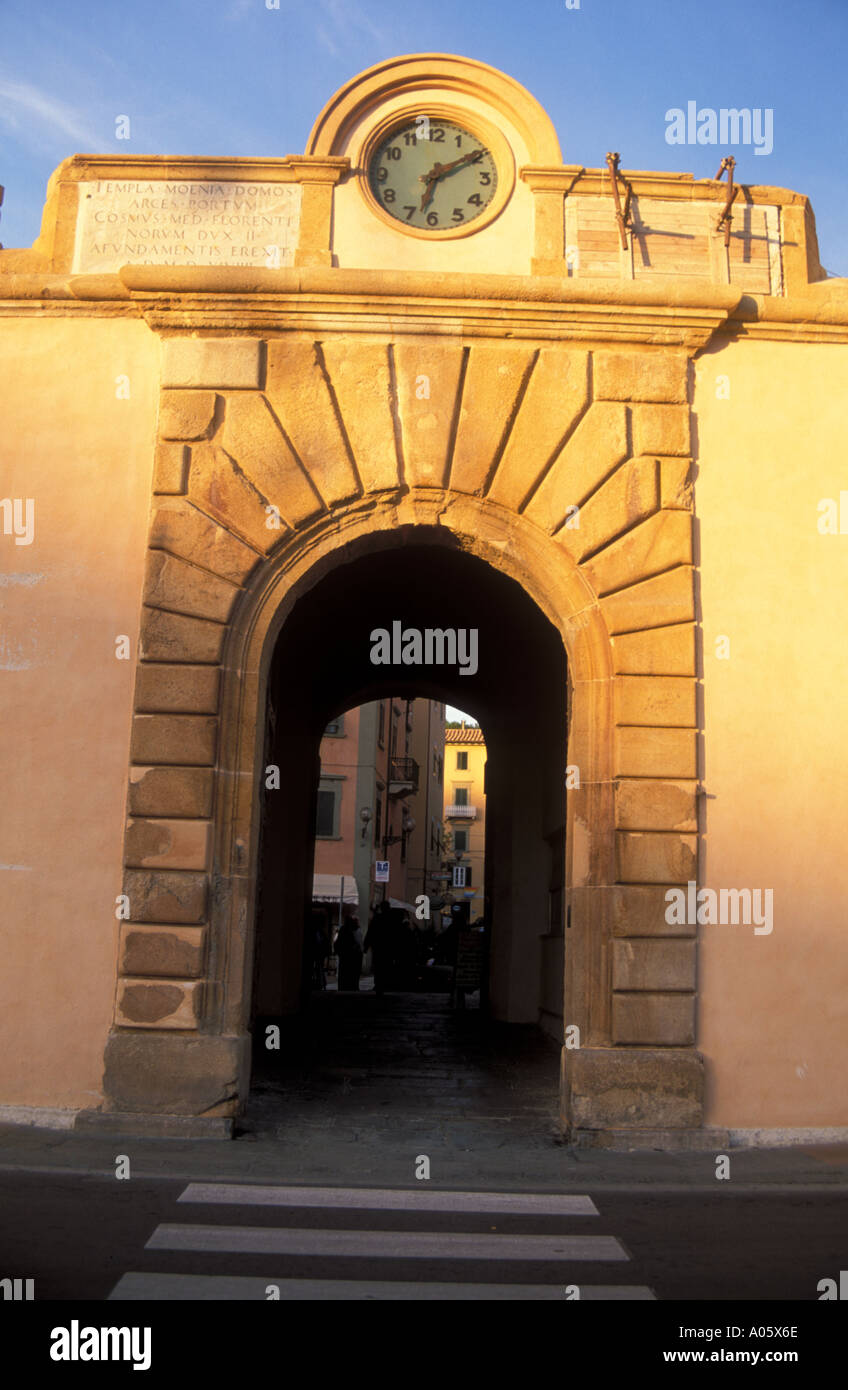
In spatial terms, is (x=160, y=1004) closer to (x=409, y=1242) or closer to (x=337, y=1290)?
(x=409, y=1242)

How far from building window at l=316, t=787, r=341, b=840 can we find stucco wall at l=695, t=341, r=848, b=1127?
88.3ft

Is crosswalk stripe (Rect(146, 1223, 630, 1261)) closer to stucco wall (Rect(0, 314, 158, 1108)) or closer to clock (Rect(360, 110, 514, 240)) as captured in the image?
stucco wall (Rect(0, 314, 158, 1108))

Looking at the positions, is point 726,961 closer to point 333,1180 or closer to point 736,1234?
point 736,1234

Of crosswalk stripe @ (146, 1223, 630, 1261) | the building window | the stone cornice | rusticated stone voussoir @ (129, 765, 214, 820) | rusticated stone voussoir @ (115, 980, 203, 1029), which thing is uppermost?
the stone cornice

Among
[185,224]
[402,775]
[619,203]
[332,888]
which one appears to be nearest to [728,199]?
[619,203]

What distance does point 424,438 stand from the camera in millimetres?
8266

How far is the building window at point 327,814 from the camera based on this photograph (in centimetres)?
3444

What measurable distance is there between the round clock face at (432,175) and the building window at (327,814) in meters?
26.6

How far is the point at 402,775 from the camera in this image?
40.6 m

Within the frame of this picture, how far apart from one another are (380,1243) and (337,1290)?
76cm

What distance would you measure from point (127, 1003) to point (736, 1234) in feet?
12.9

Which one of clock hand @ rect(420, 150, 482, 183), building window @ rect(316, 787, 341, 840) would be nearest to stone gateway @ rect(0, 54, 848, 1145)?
clock hand @ rect(420, 150, 482, 183)

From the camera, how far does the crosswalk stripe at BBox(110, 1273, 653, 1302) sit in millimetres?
4254
